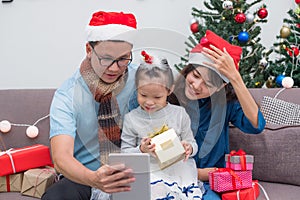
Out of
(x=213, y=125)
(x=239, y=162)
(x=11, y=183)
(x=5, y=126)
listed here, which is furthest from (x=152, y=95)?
(x=5, y=126)

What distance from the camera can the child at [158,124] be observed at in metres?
1.29

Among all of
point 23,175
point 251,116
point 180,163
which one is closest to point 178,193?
point 180,163

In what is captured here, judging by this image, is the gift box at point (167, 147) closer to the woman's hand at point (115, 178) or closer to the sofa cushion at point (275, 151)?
the woman's hand at point (115, 178)

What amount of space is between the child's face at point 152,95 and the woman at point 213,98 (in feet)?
0.17

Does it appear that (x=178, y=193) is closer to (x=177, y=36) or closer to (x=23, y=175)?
(x=177, y=36)

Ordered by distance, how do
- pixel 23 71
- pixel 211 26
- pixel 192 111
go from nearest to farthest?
pixel 192 111
pixel 211 26
pixel 23 71

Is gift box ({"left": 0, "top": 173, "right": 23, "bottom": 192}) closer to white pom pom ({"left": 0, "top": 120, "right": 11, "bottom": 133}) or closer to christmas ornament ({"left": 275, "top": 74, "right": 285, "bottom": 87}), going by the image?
white pom pom ({"left": 0, "top": 120, "right": 11, "bottom": 133})

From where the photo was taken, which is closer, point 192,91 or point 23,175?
point 192,91

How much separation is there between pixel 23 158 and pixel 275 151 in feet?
3.57

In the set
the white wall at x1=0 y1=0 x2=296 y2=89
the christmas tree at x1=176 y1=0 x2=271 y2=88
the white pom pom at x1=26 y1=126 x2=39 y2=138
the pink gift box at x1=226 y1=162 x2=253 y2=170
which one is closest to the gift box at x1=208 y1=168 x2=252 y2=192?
the pink gift box at x1=226 y1=162 x2=253 y2=170

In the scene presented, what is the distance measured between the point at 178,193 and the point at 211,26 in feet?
4.75

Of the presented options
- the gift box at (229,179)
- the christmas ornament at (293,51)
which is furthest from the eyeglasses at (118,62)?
the christmas ornament at (293,51)

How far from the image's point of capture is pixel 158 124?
138 centimetres

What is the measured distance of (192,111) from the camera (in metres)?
1.49
